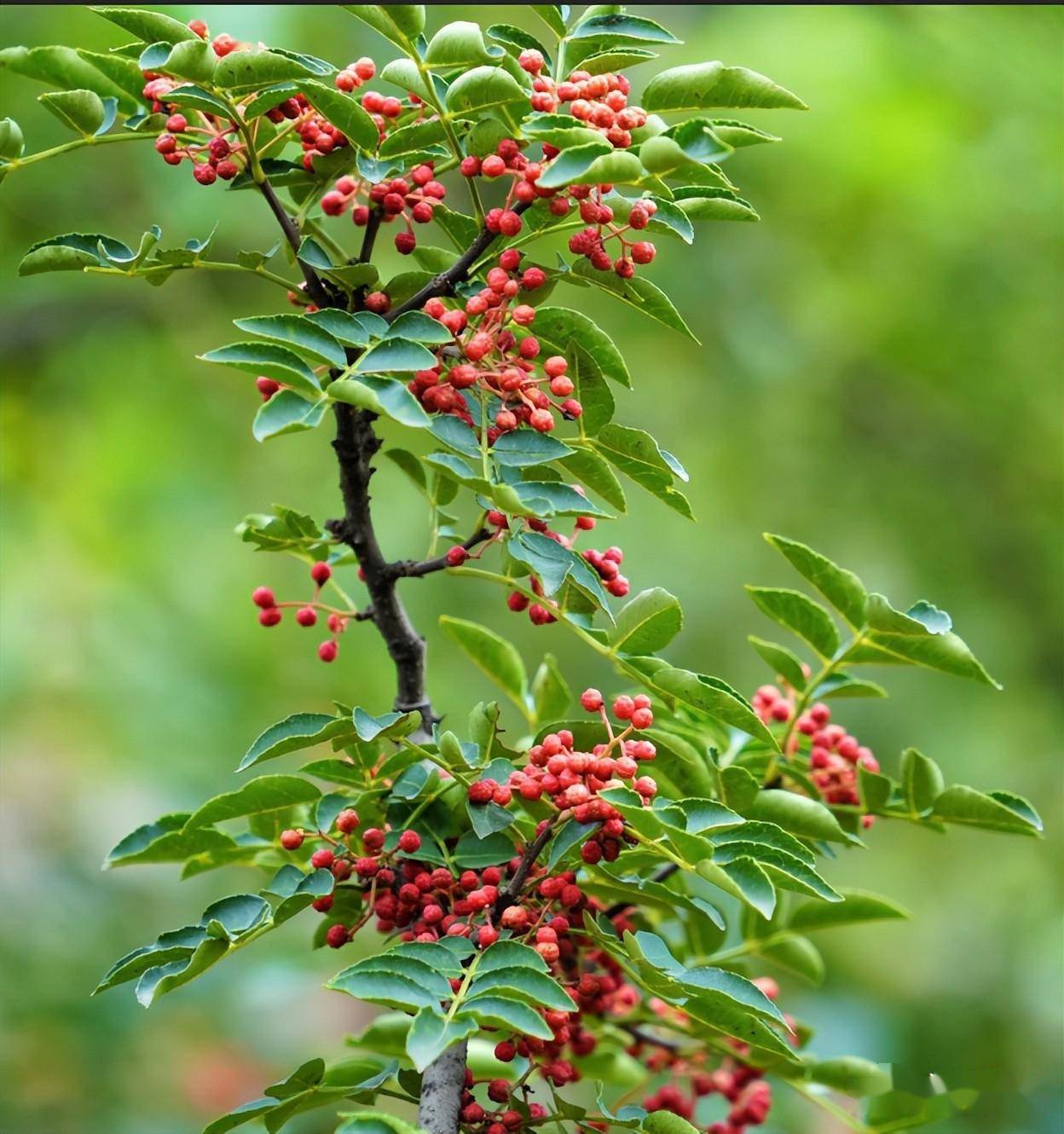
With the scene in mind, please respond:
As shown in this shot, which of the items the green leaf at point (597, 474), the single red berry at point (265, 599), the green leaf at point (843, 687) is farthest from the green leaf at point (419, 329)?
the green leaf at point (843, 687)

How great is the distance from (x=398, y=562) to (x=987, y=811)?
0.44m

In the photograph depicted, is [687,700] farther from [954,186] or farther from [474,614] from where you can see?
[954,186]

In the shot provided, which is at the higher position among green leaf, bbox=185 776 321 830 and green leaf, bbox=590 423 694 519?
green leaf, bbox=590 423 694 519

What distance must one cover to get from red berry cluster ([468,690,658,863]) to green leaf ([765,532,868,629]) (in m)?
0.17

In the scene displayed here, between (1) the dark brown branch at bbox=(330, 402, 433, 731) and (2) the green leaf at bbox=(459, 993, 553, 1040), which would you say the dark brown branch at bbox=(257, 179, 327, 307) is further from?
(2) the green leaf at bbox=(459, 993, 553, 1040)

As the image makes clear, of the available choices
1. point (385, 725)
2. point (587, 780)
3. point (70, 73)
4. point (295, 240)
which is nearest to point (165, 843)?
point (385, 725)

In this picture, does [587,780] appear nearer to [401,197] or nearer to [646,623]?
[646,623]

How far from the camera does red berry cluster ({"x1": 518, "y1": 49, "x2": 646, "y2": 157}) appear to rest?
825 mm

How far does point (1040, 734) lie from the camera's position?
3.21 meters

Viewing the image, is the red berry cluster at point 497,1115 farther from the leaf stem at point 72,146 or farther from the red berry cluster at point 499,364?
the leaf stem at point 72,146

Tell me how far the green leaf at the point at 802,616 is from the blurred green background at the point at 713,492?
1355 mm

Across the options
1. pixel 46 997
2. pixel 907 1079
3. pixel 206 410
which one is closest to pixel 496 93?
pixel 907 1079

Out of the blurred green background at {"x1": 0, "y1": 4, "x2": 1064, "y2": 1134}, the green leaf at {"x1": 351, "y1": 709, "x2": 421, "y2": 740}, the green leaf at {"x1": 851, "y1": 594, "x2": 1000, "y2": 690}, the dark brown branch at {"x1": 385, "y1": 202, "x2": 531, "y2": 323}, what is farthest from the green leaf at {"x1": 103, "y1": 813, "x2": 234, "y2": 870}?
the blurred green background at {"x1": 0, "y1": 4, "x2": 1064, "y2": 1134}

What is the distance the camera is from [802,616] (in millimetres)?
1065
